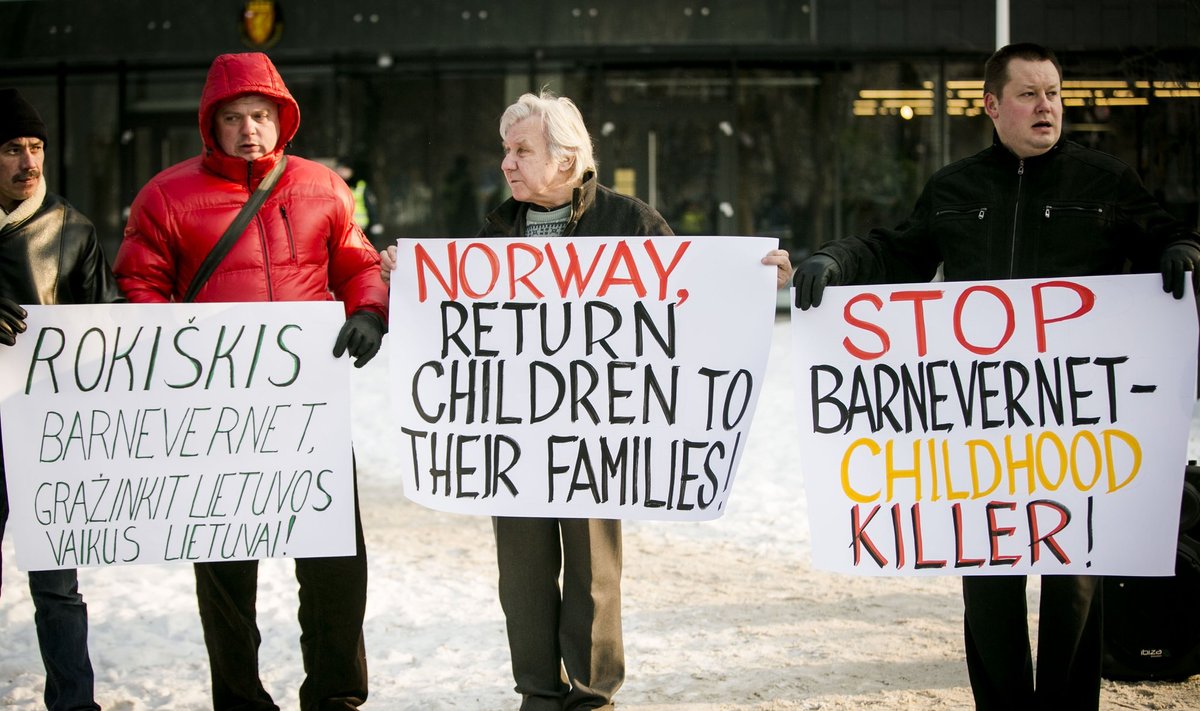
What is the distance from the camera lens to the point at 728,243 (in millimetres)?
3695

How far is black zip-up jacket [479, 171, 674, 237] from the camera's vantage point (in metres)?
3.75

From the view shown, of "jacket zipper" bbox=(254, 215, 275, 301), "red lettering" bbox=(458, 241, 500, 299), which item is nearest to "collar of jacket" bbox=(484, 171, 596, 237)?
"red lettering" bbox=(458, 241, 500, 299)

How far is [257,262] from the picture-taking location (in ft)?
12.2

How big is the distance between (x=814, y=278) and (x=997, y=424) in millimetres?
631

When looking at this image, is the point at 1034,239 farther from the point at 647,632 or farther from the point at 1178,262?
the point at 647,632

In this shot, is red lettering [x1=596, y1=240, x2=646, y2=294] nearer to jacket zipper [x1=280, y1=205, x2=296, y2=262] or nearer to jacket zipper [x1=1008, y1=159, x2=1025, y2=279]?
jacket zipper [x1=280, y1=205, x2=296, y2=262]

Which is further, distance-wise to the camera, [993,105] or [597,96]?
[597,96]

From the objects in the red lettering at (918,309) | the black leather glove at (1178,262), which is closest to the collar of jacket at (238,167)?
the red lettering at (918,309)

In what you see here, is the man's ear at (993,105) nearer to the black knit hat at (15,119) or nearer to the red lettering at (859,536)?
the red lettering at (859,536)

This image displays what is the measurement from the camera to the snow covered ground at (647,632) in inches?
169

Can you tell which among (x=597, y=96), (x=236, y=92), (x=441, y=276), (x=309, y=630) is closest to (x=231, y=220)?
(x=236, y=92)

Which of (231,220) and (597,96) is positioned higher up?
(597,96)

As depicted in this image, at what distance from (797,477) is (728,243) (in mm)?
4336

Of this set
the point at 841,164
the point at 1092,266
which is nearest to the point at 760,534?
Result: the point at 1092,266
